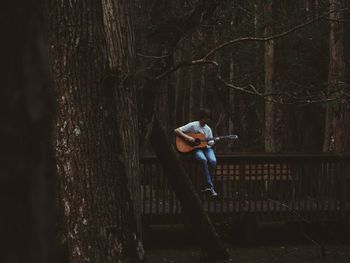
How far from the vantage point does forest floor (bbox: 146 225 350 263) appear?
1091cm

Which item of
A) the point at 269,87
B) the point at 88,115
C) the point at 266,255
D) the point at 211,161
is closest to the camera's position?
the point at 88,115

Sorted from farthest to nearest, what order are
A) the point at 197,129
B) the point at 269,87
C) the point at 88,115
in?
the point at 269,87 → the point at 197,129 → the point at 88,115

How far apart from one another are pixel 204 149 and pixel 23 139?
465 inches

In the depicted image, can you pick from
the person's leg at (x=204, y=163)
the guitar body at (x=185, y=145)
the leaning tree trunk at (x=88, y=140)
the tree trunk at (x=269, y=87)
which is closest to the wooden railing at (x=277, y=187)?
the person's leg at (x=204, y=163)

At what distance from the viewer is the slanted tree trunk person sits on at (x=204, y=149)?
12328mm

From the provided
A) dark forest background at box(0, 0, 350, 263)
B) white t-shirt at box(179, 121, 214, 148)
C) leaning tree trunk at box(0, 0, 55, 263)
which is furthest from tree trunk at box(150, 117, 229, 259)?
leaning tree trunk at box(0, 0, 55, 263)

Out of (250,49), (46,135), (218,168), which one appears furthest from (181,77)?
(46,135)

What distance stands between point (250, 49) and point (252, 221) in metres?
14.9

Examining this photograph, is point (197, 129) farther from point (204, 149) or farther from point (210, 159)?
point (210, 159)

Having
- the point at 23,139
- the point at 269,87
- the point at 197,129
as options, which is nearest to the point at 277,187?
the point at 197,129

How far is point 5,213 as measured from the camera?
0.75 m

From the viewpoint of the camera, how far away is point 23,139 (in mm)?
794

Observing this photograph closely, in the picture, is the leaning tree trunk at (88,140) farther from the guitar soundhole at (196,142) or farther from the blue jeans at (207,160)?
the guitar soundhole at (196,142)

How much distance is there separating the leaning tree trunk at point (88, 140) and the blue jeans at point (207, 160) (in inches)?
283
